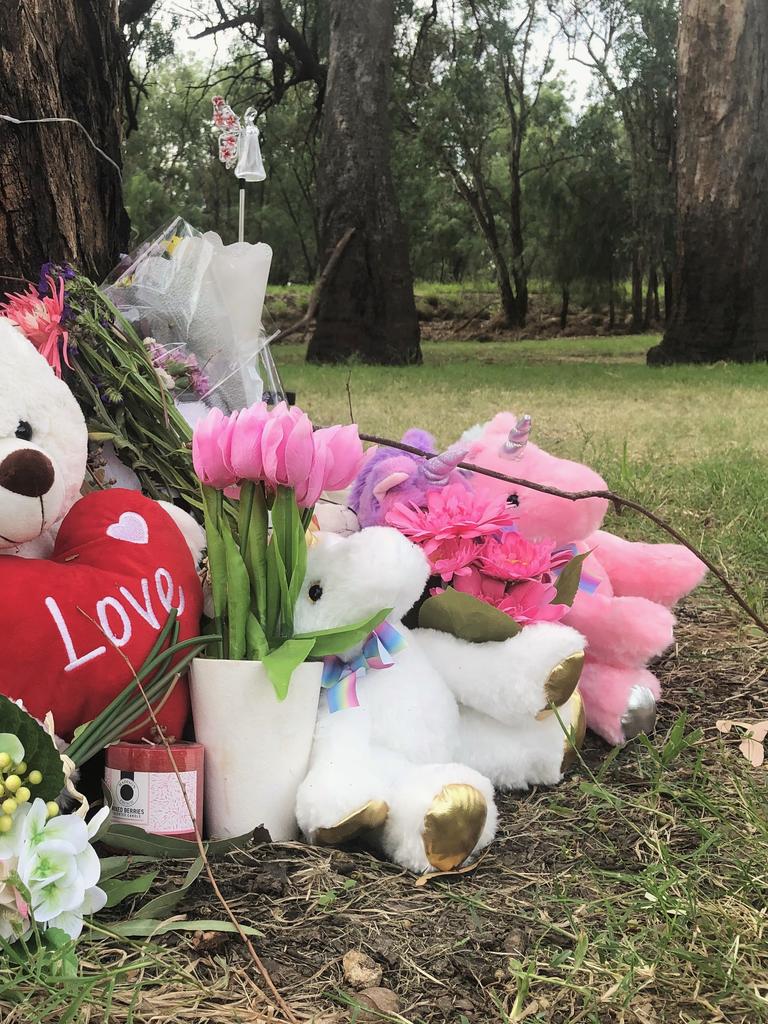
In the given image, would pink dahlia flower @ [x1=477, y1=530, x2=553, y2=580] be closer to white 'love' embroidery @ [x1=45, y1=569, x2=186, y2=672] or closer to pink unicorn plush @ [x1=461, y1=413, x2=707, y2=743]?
pink unicorn plush @ [x1=461, y1=413, x2=707, y2=743]

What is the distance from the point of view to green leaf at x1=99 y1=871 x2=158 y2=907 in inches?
41.8

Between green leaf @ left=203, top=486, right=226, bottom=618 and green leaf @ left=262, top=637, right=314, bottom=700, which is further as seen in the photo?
green leaf @ left=203, top=486, right=226, bottom=618

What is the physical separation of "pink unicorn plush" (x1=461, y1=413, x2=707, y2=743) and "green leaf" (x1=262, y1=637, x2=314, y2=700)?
597 millimetres

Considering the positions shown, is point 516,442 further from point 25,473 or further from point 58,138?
point 58,138

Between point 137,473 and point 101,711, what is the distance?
60 cm

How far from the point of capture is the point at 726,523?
2.81 m

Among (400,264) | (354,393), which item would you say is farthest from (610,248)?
(354,393)

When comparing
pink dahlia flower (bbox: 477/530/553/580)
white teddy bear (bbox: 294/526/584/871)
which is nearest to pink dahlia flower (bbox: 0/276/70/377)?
white teddy bear (bbox: 294/526/584/871)

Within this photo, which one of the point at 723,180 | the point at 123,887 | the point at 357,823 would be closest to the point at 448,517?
the point at 357,823

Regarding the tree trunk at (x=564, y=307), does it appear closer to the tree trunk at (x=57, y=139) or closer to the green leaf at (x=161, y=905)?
the tree trunk at (x=57, y=139)

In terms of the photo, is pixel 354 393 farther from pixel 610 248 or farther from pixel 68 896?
pixel 610 248

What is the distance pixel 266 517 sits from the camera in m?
1.30

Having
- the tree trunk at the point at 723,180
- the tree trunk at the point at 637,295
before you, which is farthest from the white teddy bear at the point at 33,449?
the tree trunk at the point at 637,295

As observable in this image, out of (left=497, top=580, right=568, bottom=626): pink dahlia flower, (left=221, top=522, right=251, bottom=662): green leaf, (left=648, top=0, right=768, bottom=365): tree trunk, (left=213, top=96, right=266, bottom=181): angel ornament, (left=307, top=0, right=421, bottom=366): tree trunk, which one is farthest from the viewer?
(left=307, top=0, right=421, bottom=366): tree trunk
